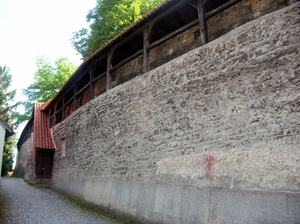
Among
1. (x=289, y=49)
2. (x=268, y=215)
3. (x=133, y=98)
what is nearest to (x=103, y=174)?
(x=133, y=98)

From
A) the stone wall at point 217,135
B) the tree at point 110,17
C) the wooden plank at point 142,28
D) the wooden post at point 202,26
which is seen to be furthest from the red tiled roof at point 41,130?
the wooden post at point 202,26

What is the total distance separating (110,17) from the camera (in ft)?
42.5

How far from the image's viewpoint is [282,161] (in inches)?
159

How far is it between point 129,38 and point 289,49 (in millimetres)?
4901

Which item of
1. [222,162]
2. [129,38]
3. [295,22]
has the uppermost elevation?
[129,38]

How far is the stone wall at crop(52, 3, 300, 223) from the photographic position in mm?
4143

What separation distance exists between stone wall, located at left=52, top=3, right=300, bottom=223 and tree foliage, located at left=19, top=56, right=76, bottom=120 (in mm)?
15774

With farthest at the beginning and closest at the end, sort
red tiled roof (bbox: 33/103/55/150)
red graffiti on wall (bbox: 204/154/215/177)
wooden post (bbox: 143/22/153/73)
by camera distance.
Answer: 1. red tiled roof (bbox: 33/103/55/150)
2. wooden post (bbox: 143/22/153/73)
3. red graffiti on wall (bbox: 204/154/215/177)

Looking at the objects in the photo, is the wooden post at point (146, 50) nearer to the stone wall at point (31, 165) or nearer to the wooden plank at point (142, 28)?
the wooden plank at point (142, 28)

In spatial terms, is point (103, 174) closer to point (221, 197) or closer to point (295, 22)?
point (221, 197)

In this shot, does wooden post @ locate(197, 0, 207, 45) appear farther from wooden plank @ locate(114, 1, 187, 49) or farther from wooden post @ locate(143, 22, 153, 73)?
wooden post @ locate(143, 22, 153, 73)

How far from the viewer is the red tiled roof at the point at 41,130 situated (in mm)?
13844

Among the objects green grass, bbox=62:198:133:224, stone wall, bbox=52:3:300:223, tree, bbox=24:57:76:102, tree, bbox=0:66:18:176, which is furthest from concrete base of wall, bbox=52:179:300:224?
tree, bbox=0:66:18:176

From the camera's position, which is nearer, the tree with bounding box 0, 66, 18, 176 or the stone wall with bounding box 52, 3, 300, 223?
the stone wall with bounding box 52, 3, 300, 223
